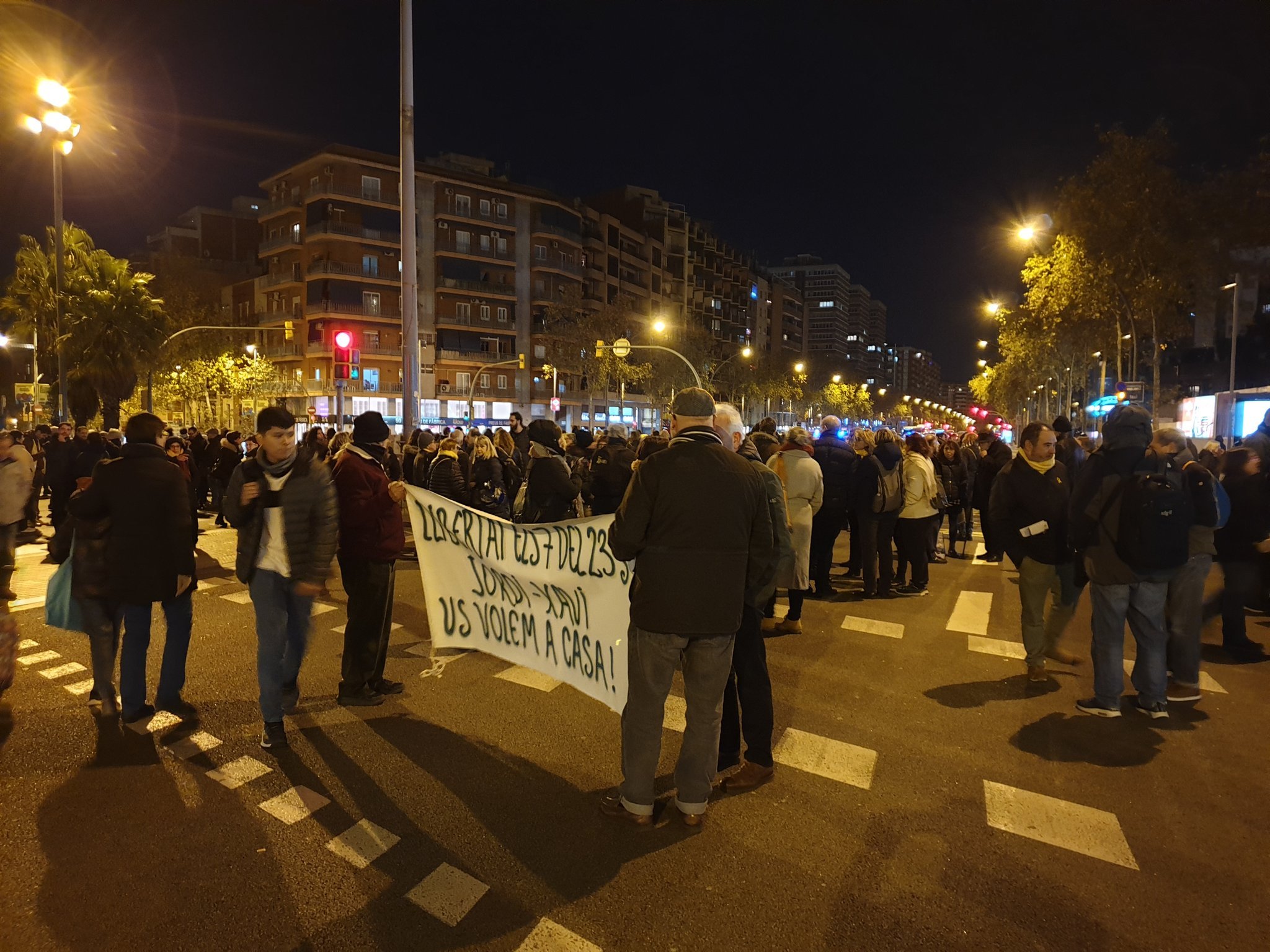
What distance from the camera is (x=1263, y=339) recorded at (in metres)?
45.4

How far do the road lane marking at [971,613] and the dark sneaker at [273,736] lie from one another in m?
6.05

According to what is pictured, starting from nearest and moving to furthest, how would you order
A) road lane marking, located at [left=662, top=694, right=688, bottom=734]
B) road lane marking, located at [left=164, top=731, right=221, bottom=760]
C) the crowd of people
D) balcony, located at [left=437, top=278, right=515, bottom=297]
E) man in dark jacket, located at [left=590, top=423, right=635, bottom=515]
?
the crowd of people, road lane marking, located at [left=164, top=731, right=221, bottom=760], road lane marking, located at [left=662, top=694, right=688, bottom=734], man in dark jacket, located at [left=590, top=423, right=635, bottom=515], balcony, located at [left=437, top=278, right=515, bottom=297]

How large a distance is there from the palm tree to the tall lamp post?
283 inches

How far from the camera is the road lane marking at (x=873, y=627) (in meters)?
7.23

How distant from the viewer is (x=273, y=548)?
14.7ft

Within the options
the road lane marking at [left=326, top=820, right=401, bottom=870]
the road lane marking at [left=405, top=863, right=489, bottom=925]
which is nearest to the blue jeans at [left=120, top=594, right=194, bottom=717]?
the road lane marking at [left=326, top=820, right=401, bottom=870]

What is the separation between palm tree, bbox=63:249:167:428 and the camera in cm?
2639

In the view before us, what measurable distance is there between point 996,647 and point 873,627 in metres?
1.11

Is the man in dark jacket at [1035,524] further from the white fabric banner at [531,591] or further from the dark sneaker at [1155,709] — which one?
the white fabric banner at [531,591]

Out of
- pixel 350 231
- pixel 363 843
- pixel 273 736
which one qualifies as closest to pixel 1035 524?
pixel 363 843

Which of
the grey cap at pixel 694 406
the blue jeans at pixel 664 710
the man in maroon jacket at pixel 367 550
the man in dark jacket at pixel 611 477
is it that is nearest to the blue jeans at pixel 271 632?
the man in maroon jacket at pixel 367 550

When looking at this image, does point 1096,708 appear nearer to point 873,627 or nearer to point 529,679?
point 873,627

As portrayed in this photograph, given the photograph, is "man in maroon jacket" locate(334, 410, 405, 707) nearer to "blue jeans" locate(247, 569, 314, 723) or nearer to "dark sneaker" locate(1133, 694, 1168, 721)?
"blue jeans" locate(247, 569, 314, 723)

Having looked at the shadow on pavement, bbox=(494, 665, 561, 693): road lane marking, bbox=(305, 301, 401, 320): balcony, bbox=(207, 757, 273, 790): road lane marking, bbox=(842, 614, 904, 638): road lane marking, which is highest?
bbox=(305, 301, 401, 320): balcony
